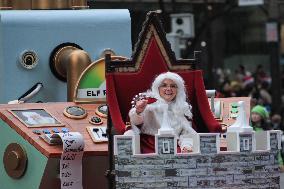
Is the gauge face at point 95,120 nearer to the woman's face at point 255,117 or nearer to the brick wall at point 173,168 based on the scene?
the brick wall at point 173,168

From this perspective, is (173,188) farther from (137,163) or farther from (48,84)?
(48,84)

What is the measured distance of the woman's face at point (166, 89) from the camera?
852 centimetres

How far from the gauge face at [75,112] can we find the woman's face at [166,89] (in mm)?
1268

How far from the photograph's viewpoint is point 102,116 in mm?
9680

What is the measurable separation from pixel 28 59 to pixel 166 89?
3.75 m

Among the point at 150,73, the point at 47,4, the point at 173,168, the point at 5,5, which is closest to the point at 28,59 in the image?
the point at 5,5

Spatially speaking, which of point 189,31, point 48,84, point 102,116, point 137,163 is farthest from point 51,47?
point 189,31

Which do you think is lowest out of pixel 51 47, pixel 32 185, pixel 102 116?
pixel 32 185

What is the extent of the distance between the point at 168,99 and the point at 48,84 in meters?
3.54

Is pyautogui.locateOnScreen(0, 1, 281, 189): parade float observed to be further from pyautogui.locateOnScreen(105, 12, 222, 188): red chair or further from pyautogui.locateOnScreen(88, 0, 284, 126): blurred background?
pyautogui.locateOnScreen(88, 0, 284, 126): blurred background

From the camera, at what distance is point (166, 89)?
852 cm

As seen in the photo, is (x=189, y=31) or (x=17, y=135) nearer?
(x=17, y=135)

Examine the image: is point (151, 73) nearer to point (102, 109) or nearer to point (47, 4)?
point (102, 109)

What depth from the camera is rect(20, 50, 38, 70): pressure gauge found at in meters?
11.8
